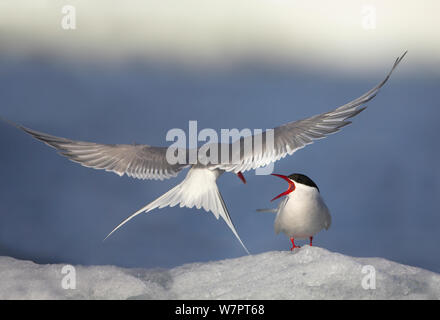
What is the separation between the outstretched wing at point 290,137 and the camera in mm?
2174

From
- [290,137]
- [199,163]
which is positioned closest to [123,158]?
[199,163]

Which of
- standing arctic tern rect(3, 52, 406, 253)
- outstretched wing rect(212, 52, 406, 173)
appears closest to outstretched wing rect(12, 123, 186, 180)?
standing arctic tern rect(3, 52, 406, 253)

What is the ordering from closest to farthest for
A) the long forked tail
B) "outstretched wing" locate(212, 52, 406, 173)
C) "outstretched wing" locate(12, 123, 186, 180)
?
"outstretched wing" locate(212, 52, 406, 173)
the long forked tail
"outstretched wing" locate(12, 123, 186, 180)

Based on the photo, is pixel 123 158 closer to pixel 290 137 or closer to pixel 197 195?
pixel 197 195

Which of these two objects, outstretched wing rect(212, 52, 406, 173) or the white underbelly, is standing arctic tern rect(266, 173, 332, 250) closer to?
the white underbelly

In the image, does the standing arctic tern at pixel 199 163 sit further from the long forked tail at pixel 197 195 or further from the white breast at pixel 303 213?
the white breast at pixel 303 213

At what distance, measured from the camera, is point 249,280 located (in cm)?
211

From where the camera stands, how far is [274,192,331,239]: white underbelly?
7.22 feet

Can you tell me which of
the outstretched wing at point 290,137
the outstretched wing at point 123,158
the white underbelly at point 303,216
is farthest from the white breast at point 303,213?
the outstretched wing at point 123,158
